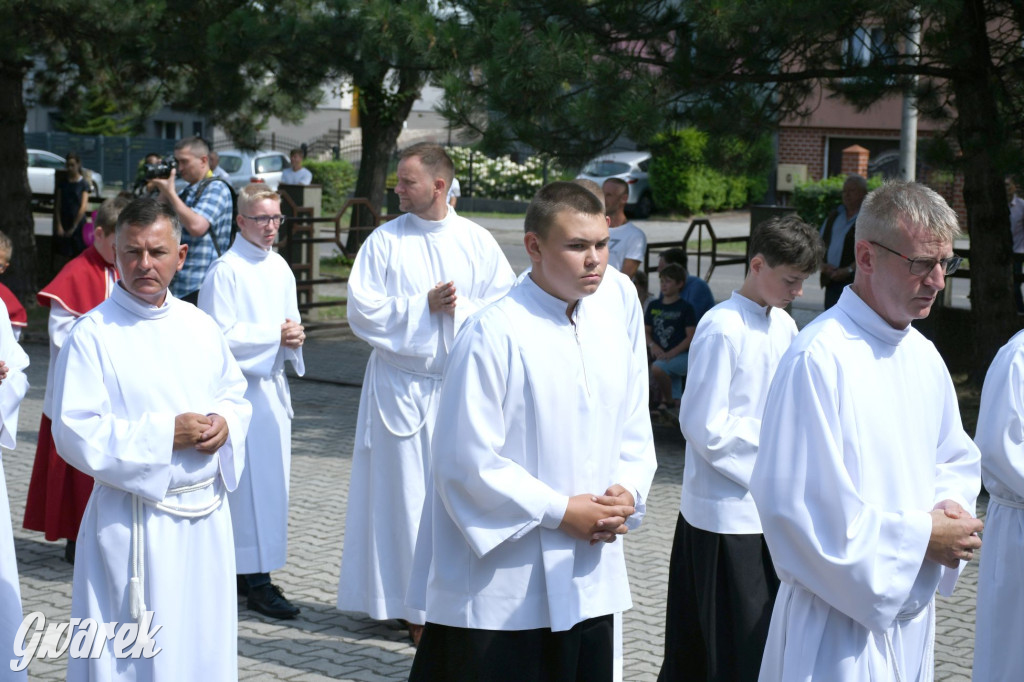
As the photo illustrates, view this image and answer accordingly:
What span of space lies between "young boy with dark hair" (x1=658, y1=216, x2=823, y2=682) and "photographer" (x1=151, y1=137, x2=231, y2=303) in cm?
371

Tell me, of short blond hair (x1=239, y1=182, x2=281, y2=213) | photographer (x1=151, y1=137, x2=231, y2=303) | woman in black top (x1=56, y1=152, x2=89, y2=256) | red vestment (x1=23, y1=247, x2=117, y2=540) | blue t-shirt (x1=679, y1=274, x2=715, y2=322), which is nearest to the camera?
short blond hair (x1=239, y1=182, x2=281, y2=213)

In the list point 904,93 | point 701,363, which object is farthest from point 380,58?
point 701,363

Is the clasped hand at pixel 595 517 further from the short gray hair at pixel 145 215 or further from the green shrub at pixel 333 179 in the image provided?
the green shrub at pixel 333 179

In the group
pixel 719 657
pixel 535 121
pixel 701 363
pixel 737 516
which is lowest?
pixel 719 657

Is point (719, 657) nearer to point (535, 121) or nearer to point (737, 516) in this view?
point (737, 516)

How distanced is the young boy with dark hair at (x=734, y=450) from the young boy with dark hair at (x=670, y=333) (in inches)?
215

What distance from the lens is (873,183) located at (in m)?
23.0

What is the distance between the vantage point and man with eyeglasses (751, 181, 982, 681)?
3080 millimetres

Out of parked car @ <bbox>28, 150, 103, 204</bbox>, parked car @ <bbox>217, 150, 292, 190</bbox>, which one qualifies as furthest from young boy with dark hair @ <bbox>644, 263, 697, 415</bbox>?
parked car @ <bbox>28, 150, 103, 204</bbox>

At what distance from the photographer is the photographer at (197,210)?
738 cm

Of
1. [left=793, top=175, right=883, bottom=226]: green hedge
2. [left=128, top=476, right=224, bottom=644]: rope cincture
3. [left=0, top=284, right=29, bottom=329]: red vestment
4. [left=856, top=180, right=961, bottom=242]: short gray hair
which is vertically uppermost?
[left=793, top=175, right=883, bottom=226]: green hedge

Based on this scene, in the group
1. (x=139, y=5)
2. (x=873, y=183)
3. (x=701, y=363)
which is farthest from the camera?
(x=873, y=183)

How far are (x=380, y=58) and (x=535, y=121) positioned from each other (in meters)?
1.97

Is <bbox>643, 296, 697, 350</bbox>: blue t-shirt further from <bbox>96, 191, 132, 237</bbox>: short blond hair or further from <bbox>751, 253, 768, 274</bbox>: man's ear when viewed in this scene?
<bbox>751, 253, 768, 274</bbox>: man's ear
